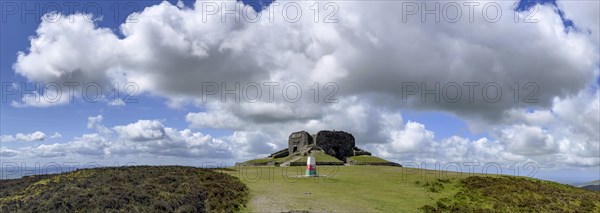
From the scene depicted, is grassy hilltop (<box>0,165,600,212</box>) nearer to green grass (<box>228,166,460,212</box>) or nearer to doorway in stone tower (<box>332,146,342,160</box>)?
green grass (<box>228,166,460,212</box>)

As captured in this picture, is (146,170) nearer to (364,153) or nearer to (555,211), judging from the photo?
(555,211)

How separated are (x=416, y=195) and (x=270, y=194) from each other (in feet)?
39.7

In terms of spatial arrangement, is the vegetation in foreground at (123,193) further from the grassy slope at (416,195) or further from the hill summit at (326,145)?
the hill summit at (326,145)

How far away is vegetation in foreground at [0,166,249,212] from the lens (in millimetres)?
22672

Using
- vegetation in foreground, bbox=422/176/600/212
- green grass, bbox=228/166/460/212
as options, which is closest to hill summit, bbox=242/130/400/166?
green grass, bbox=228/166/460/212

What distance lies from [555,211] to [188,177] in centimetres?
2811

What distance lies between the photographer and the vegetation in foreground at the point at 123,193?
74.4 ft

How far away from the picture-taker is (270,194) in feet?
90.6

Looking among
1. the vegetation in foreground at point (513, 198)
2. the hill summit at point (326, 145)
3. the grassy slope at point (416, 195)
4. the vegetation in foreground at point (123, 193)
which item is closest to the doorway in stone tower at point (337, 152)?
the hill summit at point (326, 145)

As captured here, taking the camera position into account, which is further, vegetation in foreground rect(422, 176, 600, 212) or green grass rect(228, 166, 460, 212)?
vegetation in foreground rect(422, 176, 600, 212)

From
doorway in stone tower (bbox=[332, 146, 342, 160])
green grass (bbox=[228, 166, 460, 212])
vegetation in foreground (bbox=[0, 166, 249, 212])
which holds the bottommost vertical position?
doorway in stone tower (bbox=[332, 146, 342, 160])

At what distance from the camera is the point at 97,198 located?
2341 cm

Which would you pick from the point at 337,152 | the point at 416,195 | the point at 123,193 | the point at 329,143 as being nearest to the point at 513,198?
the point at 416,195

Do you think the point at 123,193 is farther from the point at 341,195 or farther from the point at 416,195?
the point at 416,195
